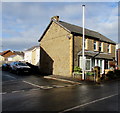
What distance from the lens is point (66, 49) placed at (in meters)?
19.9

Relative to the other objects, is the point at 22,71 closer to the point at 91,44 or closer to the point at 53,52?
the point at 53,52

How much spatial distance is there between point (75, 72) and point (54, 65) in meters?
5.27

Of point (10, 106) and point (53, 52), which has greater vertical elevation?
point (53, 52)

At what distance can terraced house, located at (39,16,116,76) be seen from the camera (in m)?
19.5

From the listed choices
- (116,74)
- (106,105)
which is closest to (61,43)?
(116,74)

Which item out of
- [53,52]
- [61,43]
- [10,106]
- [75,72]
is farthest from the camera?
[53,52]

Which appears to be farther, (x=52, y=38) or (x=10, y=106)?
(x=52, y=38)

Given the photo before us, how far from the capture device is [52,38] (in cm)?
2309

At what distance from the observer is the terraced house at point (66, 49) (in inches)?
766

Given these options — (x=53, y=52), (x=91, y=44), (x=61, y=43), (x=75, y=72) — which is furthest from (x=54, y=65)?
(x=91, y=44)

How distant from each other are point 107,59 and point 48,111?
20.1 m

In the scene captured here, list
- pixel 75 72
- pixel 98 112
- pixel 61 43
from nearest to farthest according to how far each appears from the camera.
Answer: pixel 98 112, pixel 75 72, pixel 61 43

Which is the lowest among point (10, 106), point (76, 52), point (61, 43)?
point (10, 106)

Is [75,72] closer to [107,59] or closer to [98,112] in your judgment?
[107,59]
